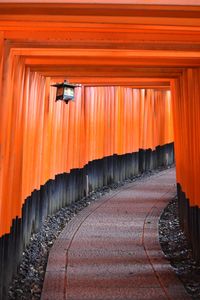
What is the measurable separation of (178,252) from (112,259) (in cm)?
113

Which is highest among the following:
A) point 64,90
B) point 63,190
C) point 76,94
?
point 76,94

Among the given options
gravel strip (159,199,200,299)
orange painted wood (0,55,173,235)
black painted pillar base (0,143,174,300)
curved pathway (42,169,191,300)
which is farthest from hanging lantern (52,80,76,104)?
gravel strip (159,199,200,299)

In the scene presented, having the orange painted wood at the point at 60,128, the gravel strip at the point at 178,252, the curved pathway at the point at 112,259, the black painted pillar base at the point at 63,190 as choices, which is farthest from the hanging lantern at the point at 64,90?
the gravel strip at the point at 178,252

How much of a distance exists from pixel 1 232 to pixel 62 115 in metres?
4.59

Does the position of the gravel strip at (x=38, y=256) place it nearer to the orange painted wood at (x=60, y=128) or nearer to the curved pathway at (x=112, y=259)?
the curved pathway at (x=112, y=259)

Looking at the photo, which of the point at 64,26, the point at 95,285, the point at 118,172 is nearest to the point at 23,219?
the point at 95,285

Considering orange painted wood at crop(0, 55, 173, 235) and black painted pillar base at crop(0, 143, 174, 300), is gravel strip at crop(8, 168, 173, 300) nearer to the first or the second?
black painted pillar base at crop(0, 143, 174, 300)

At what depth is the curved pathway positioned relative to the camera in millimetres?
4473

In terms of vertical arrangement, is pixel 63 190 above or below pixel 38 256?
above

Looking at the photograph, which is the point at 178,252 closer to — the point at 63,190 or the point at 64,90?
the point at 64,90

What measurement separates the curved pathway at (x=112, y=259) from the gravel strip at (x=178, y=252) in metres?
0.13

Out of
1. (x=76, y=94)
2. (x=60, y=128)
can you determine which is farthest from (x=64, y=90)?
(x=76, y=94)

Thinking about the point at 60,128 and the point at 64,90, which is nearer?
the point at 64,90

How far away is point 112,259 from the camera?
18.3ft
